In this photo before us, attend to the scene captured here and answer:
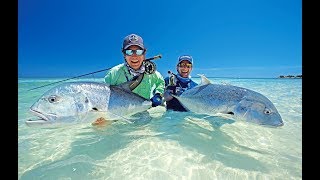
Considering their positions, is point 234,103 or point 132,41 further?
point 132,41

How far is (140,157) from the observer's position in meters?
3.56

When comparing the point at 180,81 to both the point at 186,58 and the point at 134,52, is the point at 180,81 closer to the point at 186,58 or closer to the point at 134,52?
the point at 186,58

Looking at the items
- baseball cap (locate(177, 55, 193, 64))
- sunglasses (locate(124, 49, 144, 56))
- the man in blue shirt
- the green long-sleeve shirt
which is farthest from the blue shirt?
sunglasses (locate(124, 49, 144, 56))

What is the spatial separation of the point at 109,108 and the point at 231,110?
202cm

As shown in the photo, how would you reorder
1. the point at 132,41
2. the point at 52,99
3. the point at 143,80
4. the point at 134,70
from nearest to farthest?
the point at 52,99 → the point at 132,41 → the point at 134,70 → the point at 143,80

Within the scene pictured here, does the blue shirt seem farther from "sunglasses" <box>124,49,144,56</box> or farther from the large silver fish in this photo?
the large silver fish

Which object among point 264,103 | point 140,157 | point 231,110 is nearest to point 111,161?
point 140,157

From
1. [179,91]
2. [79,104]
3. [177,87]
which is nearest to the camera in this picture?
[79,104]

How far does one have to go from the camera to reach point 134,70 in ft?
19.2

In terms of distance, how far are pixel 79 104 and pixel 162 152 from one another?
4.70 feet

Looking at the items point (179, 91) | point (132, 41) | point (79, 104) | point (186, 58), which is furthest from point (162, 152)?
point (186, 58)

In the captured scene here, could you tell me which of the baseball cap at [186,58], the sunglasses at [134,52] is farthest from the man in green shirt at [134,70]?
the baseball cap at [186,58]

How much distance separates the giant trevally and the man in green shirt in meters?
0.96
